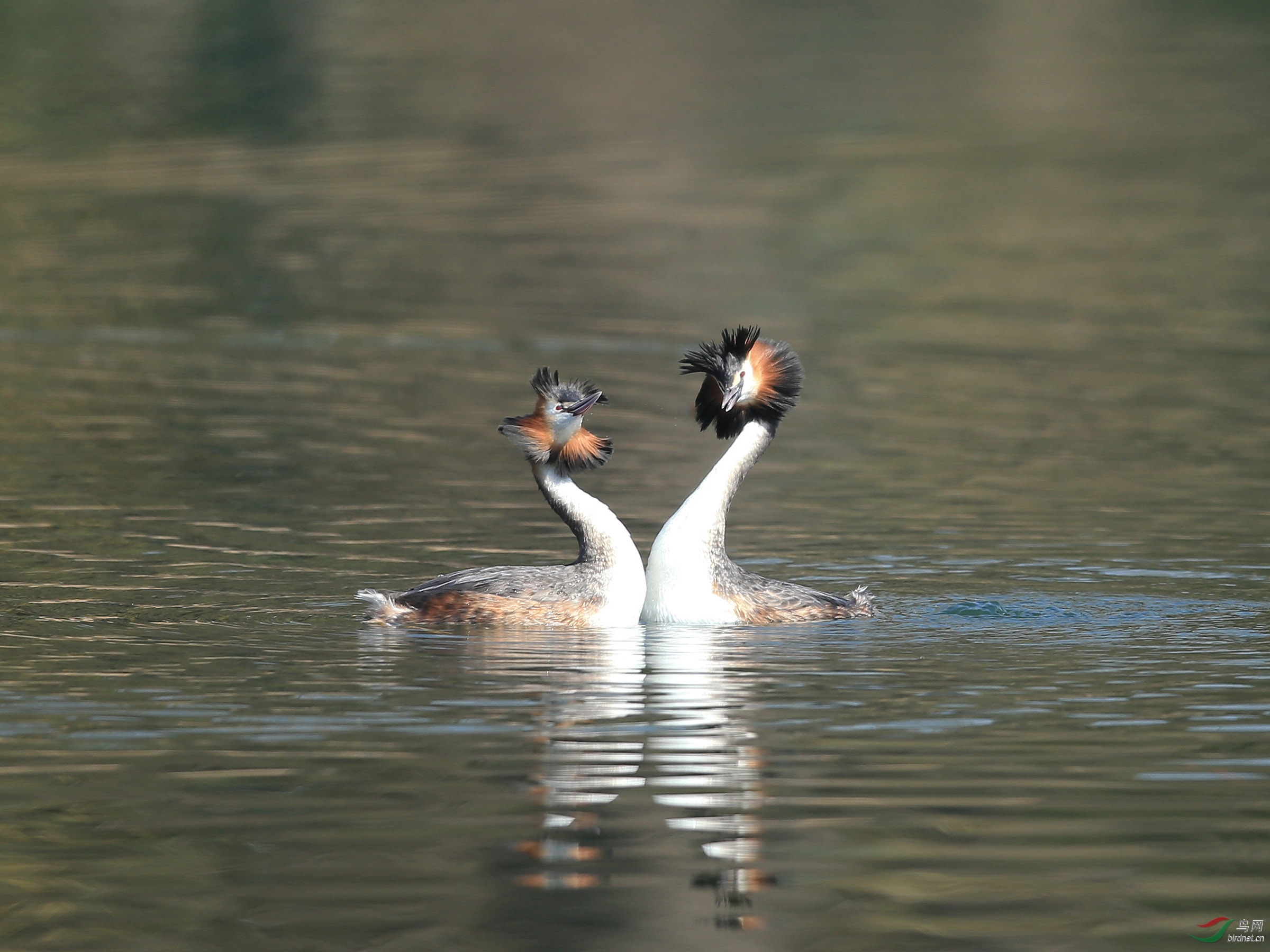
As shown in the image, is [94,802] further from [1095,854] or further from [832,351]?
[832,351]

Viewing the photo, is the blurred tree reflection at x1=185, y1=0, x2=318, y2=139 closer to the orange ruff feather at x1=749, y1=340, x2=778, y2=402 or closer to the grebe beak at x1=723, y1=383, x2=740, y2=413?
the orange ruff feather at x1=749, y1=340, x2=778, y2=402

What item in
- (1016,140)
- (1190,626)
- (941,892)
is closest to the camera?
(941,892)

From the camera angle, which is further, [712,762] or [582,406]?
[582,406]

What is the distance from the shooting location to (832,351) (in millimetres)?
30000

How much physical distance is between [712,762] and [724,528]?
426 centimetres

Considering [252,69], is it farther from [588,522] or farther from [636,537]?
[588,522]

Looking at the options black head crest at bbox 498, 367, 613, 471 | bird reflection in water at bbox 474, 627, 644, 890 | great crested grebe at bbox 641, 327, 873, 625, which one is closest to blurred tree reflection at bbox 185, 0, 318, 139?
great crested grebe at bbox 641, 327, 873, 625

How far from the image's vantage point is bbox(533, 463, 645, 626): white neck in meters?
14.4

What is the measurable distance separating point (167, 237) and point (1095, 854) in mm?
33442

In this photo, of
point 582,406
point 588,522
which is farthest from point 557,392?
point 588,522

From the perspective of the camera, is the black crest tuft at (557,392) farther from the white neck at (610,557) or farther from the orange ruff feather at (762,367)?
the orange ruff feather at (762,367)

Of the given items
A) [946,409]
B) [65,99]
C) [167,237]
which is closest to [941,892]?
[946,409]

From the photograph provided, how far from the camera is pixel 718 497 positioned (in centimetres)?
1488

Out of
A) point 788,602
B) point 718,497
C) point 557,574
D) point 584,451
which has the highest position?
point 584,451
